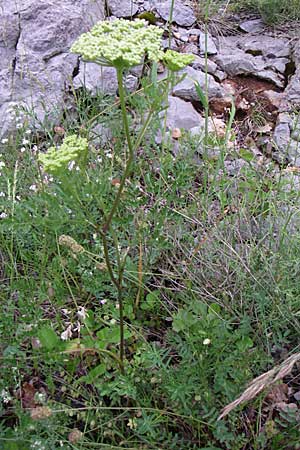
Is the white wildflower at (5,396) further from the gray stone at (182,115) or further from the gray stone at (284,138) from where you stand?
the gray stone at (284,138)

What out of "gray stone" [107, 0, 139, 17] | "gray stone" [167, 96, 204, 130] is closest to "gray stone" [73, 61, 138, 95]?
Answer: "gray stone" [167, 96, 204, 130]

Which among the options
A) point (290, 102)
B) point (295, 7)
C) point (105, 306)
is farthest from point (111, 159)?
point (295, 7)

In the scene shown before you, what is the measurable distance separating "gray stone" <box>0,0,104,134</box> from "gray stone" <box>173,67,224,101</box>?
697mm

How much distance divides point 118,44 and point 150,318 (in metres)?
1.25

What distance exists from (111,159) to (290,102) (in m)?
1.50

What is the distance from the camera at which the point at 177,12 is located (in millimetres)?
4242

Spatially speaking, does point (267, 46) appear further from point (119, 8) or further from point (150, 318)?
point (150, 318)

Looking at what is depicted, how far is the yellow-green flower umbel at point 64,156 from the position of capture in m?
1.40

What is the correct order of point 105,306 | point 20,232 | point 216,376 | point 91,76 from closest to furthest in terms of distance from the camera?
1. point 216,376
2. point 105,306
3. point 20,232
4. point 91,76

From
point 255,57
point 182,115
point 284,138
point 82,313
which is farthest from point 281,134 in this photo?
point 82,313

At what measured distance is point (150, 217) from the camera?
7.81ft

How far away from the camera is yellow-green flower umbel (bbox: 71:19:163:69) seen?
128cm

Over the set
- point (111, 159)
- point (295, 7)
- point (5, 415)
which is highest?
point (295, 7)

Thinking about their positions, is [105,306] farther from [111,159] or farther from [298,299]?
[111,159]
